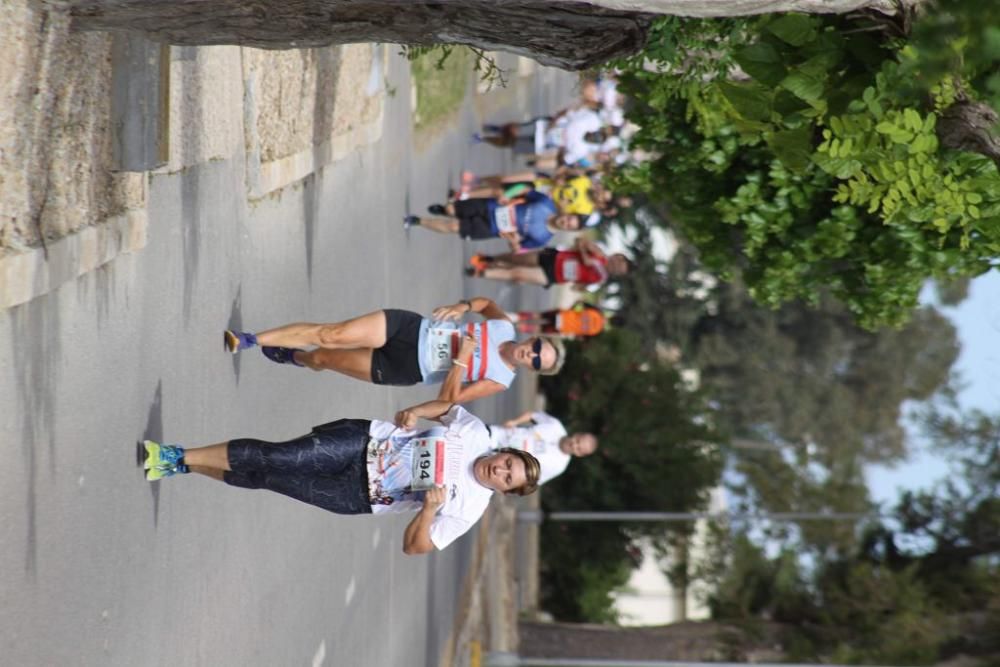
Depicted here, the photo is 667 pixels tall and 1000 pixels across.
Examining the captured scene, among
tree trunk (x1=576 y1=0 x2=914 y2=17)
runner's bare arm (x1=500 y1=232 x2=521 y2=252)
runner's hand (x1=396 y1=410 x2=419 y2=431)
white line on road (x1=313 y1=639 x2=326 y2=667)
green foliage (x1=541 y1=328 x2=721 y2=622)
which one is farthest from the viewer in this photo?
green foliage (x1=541 y1=328 x2=721 y2=622)

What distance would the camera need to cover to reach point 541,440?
1231 cm

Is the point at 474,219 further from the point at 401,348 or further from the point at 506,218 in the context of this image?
the point at 401,348

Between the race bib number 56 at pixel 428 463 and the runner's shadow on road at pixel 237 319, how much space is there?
1.80 meters

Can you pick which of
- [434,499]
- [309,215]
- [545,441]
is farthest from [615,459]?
[434,499]

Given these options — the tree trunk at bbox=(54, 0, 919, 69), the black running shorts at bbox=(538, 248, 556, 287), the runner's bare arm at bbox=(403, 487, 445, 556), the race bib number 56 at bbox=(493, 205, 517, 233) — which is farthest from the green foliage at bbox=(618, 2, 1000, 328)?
the black running shorts at bbox=(538, 248, 556, 287)

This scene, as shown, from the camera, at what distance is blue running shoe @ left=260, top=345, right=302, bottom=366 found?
8.47 m

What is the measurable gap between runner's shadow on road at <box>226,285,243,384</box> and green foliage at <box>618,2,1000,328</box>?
119 inches

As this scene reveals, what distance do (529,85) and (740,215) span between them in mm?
23016

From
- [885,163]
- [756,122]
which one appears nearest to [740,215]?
[885,163]

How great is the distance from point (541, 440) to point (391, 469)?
549 cm

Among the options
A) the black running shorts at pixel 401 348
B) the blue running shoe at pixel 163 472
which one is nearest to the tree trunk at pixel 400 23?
the blue running shoe at pixel 163 472

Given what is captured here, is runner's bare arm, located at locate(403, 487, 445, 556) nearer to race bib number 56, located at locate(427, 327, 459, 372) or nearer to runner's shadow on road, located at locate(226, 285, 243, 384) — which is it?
race bib number 56, located at locate(427, 327, 459, 372)

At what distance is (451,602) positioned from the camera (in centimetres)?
1505

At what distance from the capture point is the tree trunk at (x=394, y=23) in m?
4.76
